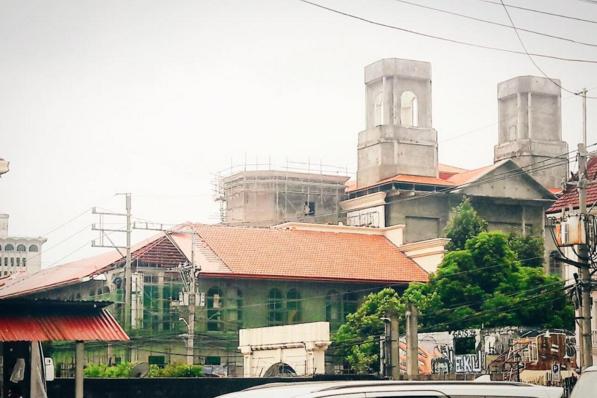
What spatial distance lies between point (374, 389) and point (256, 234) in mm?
58951

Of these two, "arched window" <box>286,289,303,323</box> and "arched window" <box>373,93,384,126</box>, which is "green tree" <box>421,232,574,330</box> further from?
"arched window" <box>373,93,384,126</box>

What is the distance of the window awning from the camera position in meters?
22.0

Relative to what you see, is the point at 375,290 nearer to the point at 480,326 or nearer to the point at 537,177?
the point at 480,326

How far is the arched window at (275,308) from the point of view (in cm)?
6272

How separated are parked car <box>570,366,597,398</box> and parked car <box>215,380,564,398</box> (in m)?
0.71

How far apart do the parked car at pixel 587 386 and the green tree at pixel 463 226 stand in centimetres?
5751

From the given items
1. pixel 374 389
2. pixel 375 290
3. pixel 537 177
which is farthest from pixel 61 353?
pixel 374 389

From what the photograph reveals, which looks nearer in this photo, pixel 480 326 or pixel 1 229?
pixel 480 326

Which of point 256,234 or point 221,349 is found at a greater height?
point 256,234

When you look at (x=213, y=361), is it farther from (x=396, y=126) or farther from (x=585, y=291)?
(x=585, y=291)

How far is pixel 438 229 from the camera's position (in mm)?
74312

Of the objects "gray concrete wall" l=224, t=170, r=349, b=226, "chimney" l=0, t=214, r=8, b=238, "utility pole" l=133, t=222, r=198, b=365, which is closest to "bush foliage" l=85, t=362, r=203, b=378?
"utility pole" l=133, t=222, r=198, b=365

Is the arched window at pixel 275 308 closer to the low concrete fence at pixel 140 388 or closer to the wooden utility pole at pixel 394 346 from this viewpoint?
the wooden utility pole at pixel 394 346

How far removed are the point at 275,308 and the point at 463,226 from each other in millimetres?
12780
